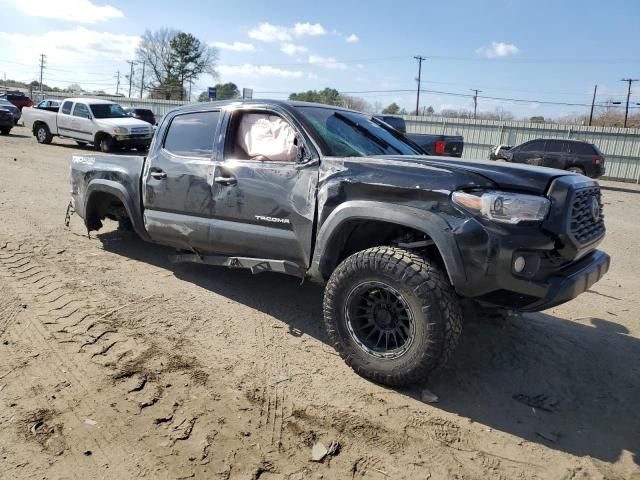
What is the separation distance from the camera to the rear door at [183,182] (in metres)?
4.54

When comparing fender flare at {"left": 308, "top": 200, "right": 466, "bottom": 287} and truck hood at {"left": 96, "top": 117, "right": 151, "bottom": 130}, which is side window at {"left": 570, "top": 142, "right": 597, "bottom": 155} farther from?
fender flare at {"left": 308, "top": 200, "right": 466, "bottom": 287}

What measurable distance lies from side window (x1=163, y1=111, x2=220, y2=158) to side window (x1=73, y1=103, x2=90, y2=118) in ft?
50.8

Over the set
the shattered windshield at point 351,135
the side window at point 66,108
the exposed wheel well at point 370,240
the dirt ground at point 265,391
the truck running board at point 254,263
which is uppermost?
the side window at point 66,108

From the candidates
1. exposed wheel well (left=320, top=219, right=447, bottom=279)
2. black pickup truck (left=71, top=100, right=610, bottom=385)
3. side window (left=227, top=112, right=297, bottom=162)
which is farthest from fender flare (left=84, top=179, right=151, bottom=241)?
exposed wheel well (left=320, top=219, right=447, bottom=279)

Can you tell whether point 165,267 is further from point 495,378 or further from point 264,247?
point 495,378

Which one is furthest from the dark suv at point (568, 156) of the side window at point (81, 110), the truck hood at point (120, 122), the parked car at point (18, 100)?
the parked car at point (18, 100)

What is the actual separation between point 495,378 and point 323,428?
1403 millimetres

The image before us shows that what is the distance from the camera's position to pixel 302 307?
15.5ft

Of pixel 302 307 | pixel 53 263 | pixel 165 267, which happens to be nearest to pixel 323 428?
pixel 302 307

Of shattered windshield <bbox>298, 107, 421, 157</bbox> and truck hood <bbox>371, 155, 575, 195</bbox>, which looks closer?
truck hood <bbox>371, 155, 575, 195</bbox>

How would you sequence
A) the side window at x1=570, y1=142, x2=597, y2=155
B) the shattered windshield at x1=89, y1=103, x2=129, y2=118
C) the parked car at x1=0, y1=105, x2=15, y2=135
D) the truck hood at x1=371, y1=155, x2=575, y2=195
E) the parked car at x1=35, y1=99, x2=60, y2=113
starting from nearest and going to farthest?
1. the truck hood at x1=371, y1=155, x2=575, y2=195
2. the shattered windshield at x1=89, y1=103, x2=129, y2=118
3. the side window at x1=570, y1=142, x2=597, y2=155
4. the parked car at x1=35, y1=99, x2=60, y2=113
5. the parked car at x1=0, y1=105, x2=15, y2=135

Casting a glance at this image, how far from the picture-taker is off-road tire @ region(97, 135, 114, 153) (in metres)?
17.8

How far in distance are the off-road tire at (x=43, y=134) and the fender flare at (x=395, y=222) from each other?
20.6 m

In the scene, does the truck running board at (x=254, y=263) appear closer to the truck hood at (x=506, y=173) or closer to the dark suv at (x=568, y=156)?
the truck hood at (x=506, y=173)
